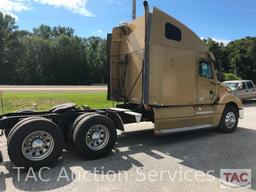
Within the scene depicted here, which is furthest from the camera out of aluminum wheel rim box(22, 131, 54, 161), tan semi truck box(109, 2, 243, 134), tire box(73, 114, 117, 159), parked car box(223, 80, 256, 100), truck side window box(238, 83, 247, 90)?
truck side window box(238, 83, 247, 90)

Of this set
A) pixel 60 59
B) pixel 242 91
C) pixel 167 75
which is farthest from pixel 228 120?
pixel 60 59


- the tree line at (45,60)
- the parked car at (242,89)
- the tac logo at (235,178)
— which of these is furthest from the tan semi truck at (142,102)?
the tree line at (45,60)

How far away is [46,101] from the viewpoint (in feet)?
61.6

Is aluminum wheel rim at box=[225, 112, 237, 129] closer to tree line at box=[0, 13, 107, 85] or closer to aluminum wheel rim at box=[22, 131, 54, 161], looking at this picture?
aluminum wheel rim at box=[22, 131, 54, 161]

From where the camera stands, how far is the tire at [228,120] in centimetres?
974

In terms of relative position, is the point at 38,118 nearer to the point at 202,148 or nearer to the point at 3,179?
the point at 3,179

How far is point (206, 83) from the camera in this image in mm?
9117

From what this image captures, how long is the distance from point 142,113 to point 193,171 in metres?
2.76

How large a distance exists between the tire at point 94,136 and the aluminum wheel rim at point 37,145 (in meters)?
0.61

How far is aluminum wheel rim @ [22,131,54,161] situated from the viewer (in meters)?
5.96

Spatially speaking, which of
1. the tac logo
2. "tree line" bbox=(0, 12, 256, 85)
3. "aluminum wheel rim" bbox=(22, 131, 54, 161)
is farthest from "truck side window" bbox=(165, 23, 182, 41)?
"tree line" bbox=(0, 12, 256, 85)

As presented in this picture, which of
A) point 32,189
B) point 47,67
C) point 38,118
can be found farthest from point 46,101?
point 47,67

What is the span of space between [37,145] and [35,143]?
0.06 metres

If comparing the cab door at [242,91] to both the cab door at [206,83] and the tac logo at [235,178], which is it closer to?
the cab door at [206,83]
